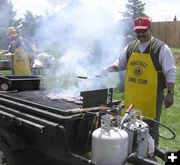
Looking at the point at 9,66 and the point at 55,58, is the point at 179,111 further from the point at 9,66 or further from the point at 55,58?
the point at 9,66

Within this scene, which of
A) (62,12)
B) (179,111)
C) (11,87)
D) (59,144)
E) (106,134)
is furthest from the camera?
(62,12)

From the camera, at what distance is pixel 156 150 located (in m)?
3.87

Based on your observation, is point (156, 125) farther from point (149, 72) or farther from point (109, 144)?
point (109, 144)

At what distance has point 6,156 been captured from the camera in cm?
401

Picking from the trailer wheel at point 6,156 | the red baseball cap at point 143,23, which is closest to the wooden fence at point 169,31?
the red baseball cap at point 143,23

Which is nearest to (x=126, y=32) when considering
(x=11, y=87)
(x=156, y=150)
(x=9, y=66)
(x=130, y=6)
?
(x=9, y=66)

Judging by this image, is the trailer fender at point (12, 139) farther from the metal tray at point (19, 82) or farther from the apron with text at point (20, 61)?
the apron with text at point (20, 61)

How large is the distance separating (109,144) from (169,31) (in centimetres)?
2432

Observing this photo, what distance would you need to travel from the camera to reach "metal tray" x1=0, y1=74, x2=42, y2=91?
15.7ft

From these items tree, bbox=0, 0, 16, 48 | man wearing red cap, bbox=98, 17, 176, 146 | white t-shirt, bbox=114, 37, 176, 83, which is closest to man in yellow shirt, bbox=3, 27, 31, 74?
tree, bbox=0, 0, 16, 48

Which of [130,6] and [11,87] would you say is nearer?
[11,87]

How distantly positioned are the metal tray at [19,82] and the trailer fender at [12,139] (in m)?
0.91

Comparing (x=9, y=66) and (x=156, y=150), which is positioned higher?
(x=9, y=66)

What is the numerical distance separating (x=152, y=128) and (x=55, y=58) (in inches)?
198
